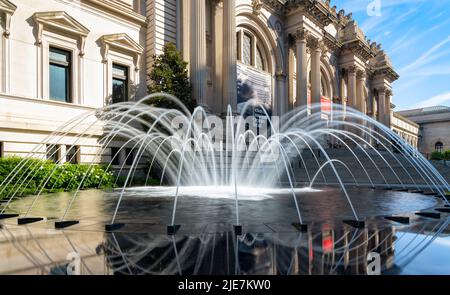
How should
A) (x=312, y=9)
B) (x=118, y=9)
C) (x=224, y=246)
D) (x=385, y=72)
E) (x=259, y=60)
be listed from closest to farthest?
(x=224, y=246) → (x=118, y=9) → (x=259, y=60) → (x=312, y=9) → (x=385, y=72)

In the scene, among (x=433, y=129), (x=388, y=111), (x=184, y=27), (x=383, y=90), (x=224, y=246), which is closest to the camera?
(x=224, y=246)

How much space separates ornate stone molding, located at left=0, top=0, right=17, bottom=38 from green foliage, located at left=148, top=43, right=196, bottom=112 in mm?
7339

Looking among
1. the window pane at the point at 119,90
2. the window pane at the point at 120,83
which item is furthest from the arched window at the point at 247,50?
the window pane at the point at 119,90

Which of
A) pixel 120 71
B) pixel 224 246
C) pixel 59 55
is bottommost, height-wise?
pixel 224 246

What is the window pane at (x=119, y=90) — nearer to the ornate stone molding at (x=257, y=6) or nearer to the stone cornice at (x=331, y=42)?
the ornate stone molding at (x=257, y=6)

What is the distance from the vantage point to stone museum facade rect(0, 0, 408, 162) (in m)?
14.2

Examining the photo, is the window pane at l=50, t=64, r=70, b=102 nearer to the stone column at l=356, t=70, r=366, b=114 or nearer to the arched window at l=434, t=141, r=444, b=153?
the stone column at l=356, t=70, r=366, b=114

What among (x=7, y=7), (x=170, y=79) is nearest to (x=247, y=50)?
(x=170, y=79)

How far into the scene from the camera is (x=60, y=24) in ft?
51.5

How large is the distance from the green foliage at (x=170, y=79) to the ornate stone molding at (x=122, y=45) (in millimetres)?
2205

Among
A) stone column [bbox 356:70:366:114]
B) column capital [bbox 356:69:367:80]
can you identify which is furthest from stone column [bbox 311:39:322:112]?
stone column [bbox 356:70:366:114]

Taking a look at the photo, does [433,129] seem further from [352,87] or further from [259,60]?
[259,60]

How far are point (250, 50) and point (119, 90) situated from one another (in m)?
15.5
